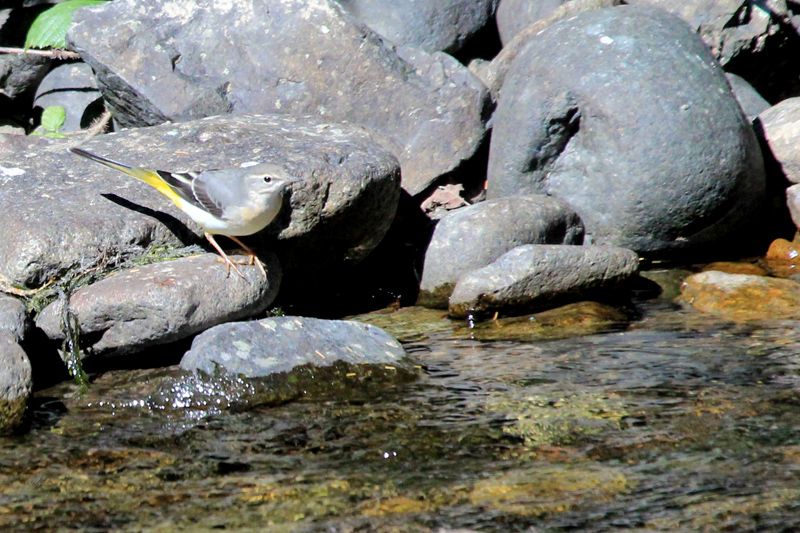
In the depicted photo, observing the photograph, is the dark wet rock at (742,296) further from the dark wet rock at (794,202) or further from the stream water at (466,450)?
the dark wet rock at (794,202)

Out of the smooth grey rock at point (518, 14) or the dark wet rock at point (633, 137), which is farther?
the smooth grey rock at point (518, 14)

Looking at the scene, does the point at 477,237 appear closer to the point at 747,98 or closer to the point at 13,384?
the point at 13,384

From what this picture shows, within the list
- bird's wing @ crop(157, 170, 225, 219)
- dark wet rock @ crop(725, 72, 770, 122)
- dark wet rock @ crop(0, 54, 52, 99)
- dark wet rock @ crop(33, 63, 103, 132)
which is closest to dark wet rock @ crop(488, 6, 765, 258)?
dark wet rock @ crop(725, 72, 770, 122)

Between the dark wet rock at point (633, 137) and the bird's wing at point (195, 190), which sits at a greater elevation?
the dark wet rock at point (633, 137)

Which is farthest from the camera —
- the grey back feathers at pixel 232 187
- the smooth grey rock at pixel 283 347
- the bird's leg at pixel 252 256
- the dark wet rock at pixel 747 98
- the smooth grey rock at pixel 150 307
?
the dark wet rock at pixel 747 98

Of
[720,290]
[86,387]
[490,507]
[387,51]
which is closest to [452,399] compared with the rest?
[490,507]

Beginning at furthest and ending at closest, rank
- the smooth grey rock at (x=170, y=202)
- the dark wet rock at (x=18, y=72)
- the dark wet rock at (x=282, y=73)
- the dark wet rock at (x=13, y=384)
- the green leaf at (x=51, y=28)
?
the dark wet rock at (x=18, y=72)
the green leaf at (x=51, y=28)
the dark wet rock at (x=282, y=73)
the smooth grey rock at (x=170, y=202)
the dark wet rock at (x=13, y=384)

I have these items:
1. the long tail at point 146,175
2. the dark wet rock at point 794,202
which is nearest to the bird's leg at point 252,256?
the long tail at point 146,175

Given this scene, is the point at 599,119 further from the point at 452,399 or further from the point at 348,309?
the point at 452,399

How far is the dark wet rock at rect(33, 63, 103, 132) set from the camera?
9336 mm

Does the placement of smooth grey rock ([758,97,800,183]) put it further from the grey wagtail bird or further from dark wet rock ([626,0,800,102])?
the grey wagtail bird

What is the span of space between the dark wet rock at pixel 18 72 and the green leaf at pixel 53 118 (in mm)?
865

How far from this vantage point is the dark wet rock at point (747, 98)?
8.32 m

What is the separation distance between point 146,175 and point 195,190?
0.51 meters
